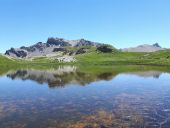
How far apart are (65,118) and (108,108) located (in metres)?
8.74

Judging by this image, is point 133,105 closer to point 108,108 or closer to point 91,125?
point 108,108

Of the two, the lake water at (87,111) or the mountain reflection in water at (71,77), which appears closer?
the lake water at (87,111)

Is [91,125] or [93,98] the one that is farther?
[93,98]

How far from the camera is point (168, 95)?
56.8 meters

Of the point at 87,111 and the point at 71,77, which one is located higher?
the point at 71,77

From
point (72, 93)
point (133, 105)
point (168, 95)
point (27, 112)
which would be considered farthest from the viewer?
point (72, 93)

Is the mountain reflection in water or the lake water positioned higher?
the mountain reflection in water

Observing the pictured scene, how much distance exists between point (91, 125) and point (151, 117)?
832 cm

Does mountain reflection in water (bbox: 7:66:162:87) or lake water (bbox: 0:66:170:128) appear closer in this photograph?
lake water (bbox: 0:66:170:128)

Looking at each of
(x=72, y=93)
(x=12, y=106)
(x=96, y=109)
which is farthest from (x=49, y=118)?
(x=72, y=93)

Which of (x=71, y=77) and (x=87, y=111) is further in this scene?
(x=71, y=77)

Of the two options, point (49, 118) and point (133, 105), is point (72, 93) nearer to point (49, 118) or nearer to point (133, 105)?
point (133, 105)

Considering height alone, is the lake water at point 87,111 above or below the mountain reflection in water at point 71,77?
below

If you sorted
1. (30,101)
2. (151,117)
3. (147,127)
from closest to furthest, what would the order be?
(147,127) → (151,117) → (30,101)
